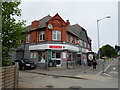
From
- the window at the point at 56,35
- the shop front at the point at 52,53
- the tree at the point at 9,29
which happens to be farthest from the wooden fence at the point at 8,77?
the window at the point at 56,35

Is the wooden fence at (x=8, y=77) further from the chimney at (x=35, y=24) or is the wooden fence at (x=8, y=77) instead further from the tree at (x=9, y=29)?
the chimney at (x=35, y=24)

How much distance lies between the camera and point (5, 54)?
8.45 metres

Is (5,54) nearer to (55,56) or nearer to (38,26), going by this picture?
(55,56)

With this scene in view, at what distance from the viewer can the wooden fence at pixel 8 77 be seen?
6.42 m

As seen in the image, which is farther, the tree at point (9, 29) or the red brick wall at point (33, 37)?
the red brick wall at point (33, 37)

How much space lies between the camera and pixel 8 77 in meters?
7.04

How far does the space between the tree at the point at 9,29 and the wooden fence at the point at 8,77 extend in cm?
89

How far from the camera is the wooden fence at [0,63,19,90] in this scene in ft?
21.1

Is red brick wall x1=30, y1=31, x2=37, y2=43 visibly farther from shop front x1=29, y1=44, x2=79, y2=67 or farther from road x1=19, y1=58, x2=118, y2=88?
road x1=19, y1=58, x2=118, y2=88

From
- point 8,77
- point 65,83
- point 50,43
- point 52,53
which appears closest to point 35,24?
point 50,43

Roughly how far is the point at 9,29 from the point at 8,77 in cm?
279

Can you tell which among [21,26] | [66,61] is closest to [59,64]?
[66,61]

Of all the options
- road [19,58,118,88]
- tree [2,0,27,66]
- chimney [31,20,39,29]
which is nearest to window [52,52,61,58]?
chimney [31,20,39,29]

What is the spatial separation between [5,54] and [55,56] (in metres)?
14.7
